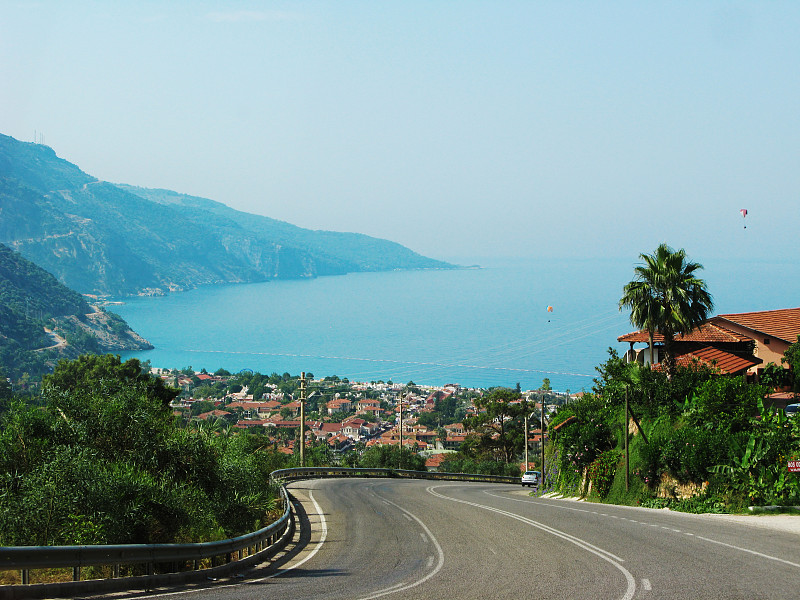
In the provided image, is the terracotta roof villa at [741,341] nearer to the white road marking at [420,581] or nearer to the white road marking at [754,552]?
the white road marking at [754,552]

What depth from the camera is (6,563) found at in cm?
809

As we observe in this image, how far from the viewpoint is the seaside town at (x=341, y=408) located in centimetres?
10980

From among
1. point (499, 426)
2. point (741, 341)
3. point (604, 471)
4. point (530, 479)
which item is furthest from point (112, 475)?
point (499, 426)

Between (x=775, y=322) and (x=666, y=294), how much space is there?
429 inches

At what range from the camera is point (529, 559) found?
539 inches

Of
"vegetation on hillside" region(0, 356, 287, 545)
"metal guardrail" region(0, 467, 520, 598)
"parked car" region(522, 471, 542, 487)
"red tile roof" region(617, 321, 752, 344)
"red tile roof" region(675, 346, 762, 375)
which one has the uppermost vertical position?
"red tile roof" region(617, 321, 752, 344)

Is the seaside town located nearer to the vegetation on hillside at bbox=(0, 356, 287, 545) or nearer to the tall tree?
the tall tree

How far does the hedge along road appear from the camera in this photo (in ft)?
34.8

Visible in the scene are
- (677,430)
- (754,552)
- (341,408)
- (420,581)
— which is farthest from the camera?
(341,408)

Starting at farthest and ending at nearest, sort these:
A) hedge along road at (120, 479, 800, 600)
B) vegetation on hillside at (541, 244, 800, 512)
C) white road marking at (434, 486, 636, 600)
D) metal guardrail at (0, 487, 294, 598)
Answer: vegetation on hillside at (541, 244, 800, 512), white road marking at (434, 486, 636, 600), hedge along road at (120, 479, 800, 600), metal guardrail at (0, 487, 294, 598)

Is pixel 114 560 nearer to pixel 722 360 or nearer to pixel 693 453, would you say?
pixel 693 453

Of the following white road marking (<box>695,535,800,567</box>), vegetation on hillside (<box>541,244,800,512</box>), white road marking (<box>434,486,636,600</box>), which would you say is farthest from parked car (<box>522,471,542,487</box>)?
white road marking (<box>695,535,800,567</box>)

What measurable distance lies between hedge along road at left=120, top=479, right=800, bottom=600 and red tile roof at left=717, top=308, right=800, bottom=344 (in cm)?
1905

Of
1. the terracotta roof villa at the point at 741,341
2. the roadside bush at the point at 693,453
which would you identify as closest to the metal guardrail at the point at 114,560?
the roadside bush at the point at 693,453
